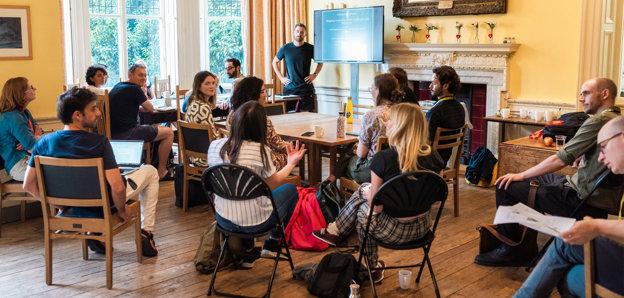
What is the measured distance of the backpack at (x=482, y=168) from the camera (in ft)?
18.6

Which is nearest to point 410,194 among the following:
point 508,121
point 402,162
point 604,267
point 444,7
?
point 402,162

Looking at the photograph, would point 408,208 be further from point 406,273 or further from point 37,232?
point 37,232

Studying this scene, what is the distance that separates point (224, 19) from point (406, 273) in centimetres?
582

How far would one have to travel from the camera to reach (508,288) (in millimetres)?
3369

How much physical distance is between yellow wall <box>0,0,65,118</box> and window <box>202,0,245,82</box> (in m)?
3.05

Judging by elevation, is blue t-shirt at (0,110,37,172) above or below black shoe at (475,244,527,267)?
above

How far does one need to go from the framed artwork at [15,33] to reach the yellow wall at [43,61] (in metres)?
0.04

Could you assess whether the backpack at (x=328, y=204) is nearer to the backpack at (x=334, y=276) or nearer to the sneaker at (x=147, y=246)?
the backpack at (x=334, y=276)

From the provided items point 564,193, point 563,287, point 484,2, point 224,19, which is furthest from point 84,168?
point 224,19

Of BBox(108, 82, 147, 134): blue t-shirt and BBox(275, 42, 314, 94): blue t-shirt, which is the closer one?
BBox(108, 82, 147, 134): blue t-shirt

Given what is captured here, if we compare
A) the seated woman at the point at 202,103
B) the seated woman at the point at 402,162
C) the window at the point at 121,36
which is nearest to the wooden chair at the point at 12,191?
the seated woman at the point at 202,103

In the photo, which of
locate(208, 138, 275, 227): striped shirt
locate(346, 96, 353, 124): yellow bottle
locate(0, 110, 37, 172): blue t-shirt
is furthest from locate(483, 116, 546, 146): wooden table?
locate(0, 110, 37, 172): blue t-shirt

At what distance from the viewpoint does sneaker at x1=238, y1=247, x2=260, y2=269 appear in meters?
3.60

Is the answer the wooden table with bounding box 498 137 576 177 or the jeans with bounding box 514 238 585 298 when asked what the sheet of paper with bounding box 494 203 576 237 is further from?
the wooden table with bounding box 498 137 576 177
